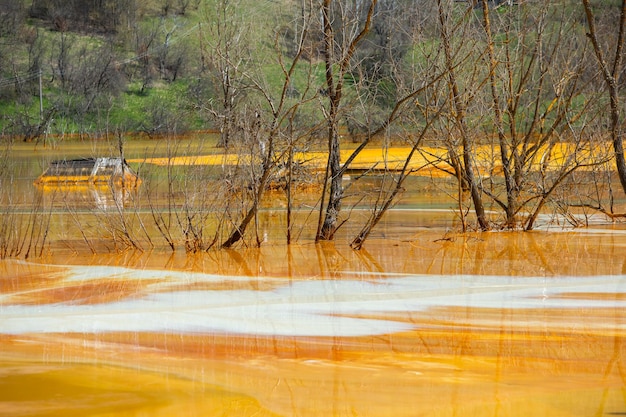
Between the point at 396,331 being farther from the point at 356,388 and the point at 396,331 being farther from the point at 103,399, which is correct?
the point at 103,399

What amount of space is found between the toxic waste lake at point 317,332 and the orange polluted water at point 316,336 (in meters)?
0.02

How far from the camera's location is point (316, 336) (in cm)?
657

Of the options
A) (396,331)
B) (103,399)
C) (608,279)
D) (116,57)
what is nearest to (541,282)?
(608,279)

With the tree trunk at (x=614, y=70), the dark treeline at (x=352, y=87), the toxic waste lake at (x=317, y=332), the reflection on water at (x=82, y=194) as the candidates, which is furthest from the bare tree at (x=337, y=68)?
the reflection on water at (x=82, y=194)

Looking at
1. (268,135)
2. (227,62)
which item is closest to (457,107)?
(268,135)

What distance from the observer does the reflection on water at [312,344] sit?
17.0 ft

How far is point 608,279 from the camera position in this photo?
8.66 meters

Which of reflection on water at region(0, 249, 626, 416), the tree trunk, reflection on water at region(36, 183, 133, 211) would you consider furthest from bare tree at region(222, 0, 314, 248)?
reflection on water at region(36, 183, 133, 211)

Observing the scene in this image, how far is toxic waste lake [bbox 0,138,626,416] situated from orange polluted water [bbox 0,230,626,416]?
0.7 inches

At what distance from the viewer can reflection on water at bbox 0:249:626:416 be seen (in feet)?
17.0

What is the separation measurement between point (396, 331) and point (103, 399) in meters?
2.31

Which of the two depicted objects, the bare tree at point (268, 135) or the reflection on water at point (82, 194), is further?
the reflection on water at point (82, 194)

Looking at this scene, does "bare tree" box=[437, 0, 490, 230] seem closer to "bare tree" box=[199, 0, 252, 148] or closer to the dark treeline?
the dark treeline

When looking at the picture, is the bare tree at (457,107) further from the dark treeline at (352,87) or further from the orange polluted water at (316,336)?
the orange polluted water at (316,336)
